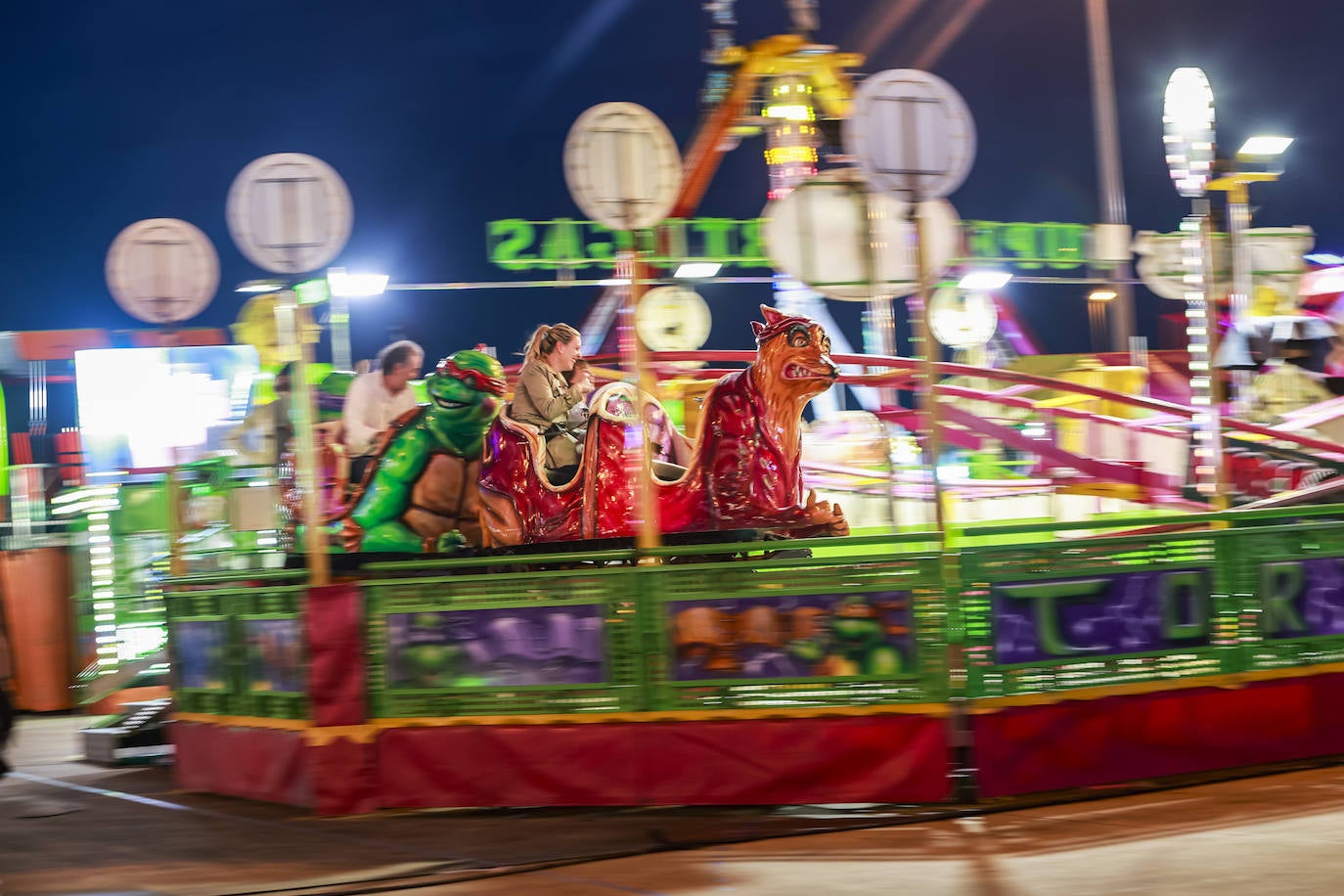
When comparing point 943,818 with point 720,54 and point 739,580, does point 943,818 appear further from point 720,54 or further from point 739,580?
point 720,54

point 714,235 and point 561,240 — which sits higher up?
point 561,240

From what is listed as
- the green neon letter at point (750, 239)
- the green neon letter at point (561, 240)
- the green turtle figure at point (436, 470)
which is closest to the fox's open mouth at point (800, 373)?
the green turtle figure at point (436, 470)

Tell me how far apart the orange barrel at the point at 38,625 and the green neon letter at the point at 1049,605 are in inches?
425

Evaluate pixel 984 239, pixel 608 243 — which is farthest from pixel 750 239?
pixel 984 239

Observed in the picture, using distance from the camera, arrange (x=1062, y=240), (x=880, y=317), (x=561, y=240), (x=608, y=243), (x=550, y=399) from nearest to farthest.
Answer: (x=550, y=399) → (x=561, y=240) → (x=608, y=243) → (x=880, y=317) → (x=1062, y=240)

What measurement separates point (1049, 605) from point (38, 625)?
11.1 metres

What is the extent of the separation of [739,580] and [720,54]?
31.0 feet

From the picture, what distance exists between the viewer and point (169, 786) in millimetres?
8602

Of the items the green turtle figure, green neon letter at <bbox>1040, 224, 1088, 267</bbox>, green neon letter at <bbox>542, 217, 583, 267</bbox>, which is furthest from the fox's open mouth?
green neon letter at <bbox>1040, 224, 1088, 267</bbox>

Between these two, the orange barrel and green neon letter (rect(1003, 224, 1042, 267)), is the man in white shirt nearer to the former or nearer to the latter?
the orange barrel

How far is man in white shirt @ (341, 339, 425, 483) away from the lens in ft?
33.8

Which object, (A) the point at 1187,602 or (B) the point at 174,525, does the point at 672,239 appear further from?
(A) the point at 1187,602

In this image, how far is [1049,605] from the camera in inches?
259

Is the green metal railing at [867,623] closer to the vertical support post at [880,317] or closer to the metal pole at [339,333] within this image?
the vertical support post at [880,317]
